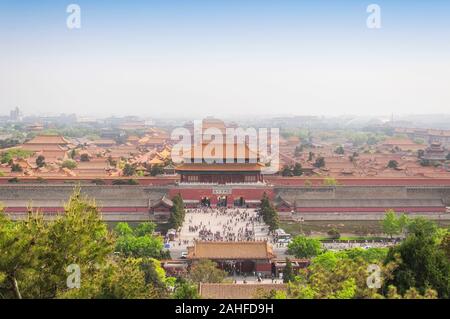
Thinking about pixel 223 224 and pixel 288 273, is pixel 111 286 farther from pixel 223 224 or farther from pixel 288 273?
pixel 223 224

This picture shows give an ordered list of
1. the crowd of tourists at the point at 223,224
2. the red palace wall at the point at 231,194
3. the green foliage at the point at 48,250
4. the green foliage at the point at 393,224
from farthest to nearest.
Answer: the red palace wall at the point at 231,194 < the green foliage at the point at 393,224 < the crowd of tourists at the point at 223,224 < the green foliage at the point at 48,250

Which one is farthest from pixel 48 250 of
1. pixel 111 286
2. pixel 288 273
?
pixel 288 273

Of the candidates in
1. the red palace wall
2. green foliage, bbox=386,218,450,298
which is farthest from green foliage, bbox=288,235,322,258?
the red palace wall

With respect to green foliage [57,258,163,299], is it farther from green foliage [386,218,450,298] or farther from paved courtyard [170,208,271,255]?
paved courtyard [170,208,271,255]

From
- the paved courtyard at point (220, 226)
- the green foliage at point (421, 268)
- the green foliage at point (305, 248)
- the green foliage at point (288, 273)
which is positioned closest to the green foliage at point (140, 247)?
the paved courtyard at point (220, 226)

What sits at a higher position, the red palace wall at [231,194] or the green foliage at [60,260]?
the green foliage at [60,260]

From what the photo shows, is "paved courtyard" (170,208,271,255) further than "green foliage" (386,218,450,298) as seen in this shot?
Yes

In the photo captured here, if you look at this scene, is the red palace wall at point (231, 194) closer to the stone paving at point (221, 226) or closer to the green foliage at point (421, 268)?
the stone paving at point (221, 226)
